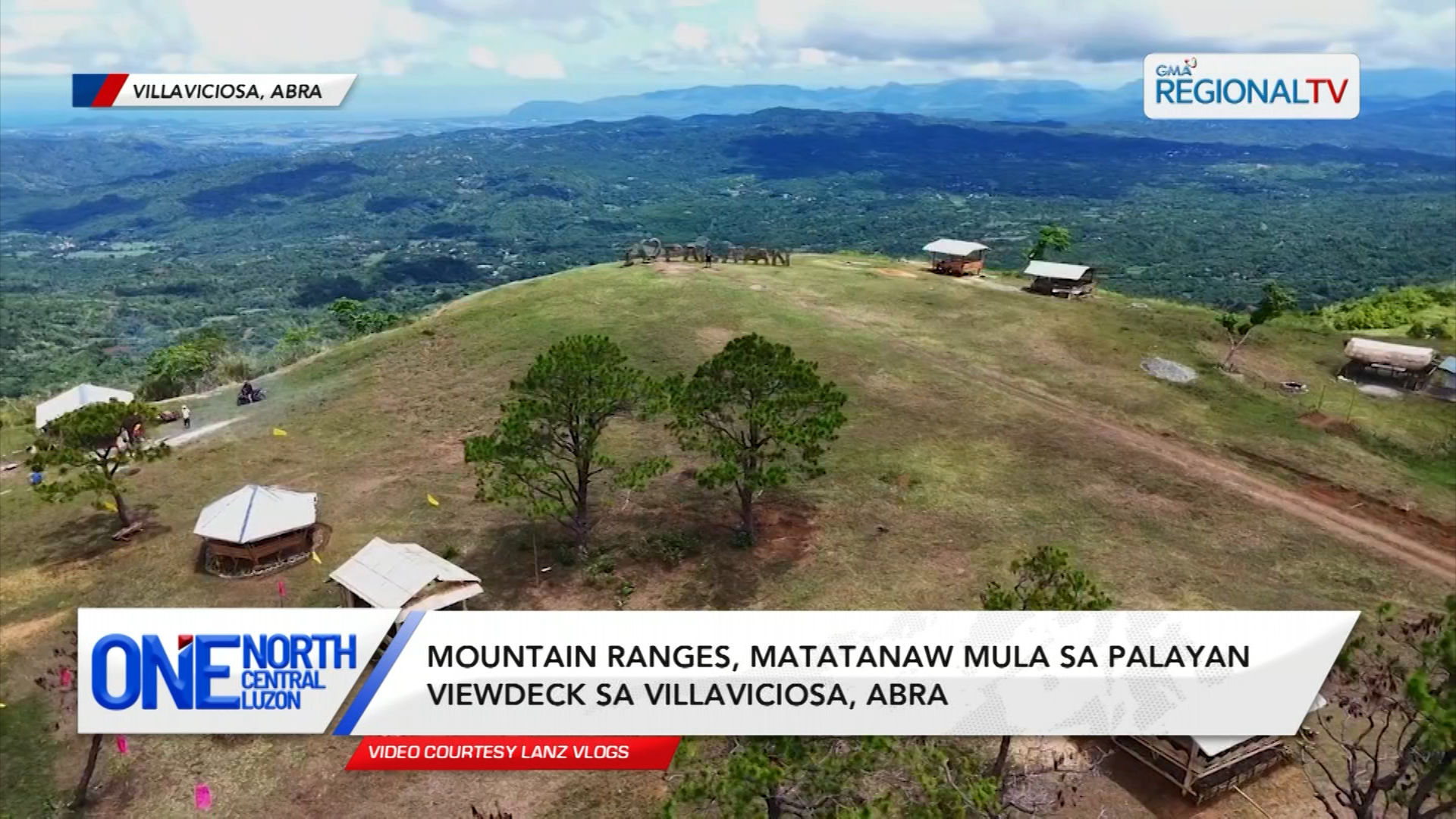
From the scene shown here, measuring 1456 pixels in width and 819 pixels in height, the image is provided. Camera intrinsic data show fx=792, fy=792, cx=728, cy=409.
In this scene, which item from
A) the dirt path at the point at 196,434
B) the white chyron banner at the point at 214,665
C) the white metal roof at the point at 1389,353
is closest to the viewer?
the white chyron banner at the point at 214,665

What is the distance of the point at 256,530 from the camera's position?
102 feet

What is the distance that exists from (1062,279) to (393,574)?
54.9 metres

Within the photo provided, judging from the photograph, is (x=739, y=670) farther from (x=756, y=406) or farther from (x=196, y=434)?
(x=196, y=434)

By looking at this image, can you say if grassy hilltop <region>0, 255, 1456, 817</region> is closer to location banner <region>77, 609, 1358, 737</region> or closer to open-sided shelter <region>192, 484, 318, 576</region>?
open-sided shelter <region>192, 484, 318, 576</region>

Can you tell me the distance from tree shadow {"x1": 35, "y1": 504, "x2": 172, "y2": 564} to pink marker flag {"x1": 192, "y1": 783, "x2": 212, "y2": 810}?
17.6m

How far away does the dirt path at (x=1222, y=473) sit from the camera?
102 feet

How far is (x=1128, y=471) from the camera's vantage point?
119 ft

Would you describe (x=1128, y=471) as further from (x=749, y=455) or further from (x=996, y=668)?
(x=996, y=668)

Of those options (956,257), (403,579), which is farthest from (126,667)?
(956,257)

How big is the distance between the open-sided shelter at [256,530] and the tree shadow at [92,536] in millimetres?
4208

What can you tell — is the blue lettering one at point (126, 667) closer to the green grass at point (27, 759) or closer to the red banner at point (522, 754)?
the green grass at point (27, 759)

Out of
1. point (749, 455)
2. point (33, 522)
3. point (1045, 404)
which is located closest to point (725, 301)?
point (1045, 404)

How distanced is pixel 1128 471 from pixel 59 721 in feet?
135

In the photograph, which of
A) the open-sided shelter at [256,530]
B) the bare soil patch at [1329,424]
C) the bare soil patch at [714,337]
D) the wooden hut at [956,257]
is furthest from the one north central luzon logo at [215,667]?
the wooden hut at [956,257]
